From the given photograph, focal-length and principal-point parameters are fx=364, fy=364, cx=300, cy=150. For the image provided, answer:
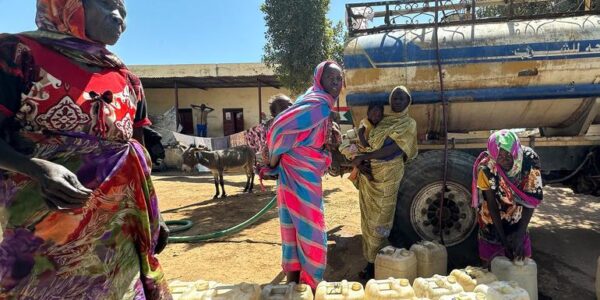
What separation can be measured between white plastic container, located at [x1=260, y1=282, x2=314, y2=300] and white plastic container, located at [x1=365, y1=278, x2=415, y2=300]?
14.9 inches

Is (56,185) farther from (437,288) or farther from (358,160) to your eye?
(358,160)

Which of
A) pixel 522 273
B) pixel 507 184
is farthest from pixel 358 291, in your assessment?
pixel 507 184

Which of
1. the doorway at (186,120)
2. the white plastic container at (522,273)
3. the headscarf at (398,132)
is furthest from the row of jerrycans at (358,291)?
the doorway at (186,120)

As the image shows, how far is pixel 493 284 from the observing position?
236cm

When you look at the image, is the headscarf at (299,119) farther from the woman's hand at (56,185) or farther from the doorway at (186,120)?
the doorway at (186,120)

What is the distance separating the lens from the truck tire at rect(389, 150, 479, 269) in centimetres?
368

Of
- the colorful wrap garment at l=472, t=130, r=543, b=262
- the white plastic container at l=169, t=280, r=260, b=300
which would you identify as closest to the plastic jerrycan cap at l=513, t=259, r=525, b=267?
the colorful wrap garment at l=472, t=130, r=543, b=262

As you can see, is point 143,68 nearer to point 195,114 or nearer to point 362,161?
point 195,114

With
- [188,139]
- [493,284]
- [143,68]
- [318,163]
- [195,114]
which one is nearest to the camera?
[493,284]

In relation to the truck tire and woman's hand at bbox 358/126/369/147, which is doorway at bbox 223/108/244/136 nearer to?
woman's hand at bbox 358/126/369/147

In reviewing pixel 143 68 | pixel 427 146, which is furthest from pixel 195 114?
pixel 427 146

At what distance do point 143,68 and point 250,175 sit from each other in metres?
8.42

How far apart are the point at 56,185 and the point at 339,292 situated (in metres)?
1.74

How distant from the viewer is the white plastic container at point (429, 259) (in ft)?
10.3
